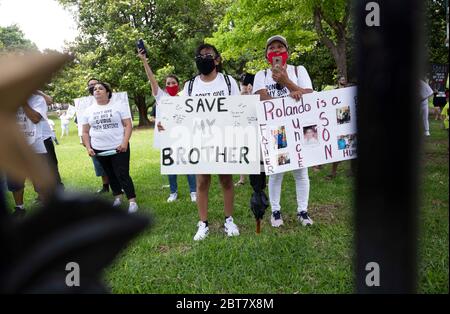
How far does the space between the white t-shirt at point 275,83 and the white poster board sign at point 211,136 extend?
1.15 ft

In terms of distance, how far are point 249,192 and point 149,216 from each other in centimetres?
577

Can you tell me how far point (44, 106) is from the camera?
5.20 m

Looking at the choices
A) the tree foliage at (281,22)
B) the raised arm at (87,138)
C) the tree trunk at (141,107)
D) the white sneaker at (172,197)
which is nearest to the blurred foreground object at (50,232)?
the raised arm at (87,138)

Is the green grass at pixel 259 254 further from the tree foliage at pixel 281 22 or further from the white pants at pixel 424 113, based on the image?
the tree foliage at pixel 281 22

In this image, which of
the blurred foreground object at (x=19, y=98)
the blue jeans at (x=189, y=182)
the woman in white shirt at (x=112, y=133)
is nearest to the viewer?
the blurred foreground object at (x=19, y=98)

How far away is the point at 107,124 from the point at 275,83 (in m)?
2.43

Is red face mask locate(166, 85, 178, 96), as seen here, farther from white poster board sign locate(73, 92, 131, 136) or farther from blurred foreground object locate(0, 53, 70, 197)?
blurred foreground object locate(0, 53, 70, 197)

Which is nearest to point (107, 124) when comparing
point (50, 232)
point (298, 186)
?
point (298, 186)

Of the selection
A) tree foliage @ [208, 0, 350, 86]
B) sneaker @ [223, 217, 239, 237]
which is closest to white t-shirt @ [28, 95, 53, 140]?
sneaker @ [223, 217, 239, 237]

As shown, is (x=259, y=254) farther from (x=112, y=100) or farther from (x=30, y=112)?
(x=112, y=100)

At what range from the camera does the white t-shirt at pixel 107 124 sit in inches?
213

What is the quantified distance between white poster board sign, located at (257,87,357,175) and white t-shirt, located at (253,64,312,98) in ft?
0.51
